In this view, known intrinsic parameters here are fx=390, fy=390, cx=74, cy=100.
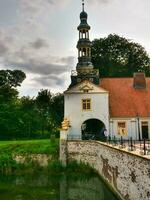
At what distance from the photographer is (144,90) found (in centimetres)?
3828

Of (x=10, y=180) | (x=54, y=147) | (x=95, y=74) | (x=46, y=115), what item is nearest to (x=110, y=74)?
(x=46, y=115)

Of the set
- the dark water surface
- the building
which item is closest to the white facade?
the building

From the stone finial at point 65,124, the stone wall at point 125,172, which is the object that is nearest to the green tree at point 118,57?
the stone finial at point 65,124

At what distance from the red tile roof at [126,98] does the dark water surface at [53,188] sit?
925cm

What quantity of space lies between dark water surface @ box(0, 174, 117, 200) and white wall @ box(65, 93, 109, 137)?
7.18 metres

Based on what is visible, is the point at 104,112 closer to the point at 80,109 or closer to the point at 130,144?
the point at 80,109

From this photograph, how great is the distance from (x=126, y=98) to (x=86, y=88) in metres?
4.33

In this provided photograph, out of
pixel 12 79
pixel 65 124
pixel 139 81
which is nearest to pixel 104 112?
pixel 65 124

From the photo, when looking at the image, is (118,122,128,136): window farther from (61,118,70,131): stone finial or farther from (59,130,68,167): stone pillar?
(59,130,68,167): stone pillar

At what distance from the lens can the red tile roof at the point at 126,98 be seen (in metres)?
35.9

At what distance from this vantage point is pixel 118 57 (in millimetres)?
53469

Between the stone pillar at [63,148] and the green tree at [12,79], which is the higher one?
the green tree at [12,79]

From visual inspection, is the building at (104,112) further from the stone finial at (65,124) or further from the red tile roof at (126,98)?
the stone finial at (65,124)

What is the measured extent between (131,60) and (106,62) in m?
3.70
